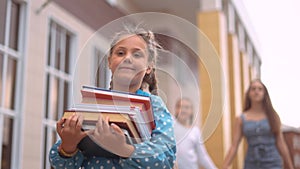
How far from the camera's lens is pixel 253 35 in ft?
45.0

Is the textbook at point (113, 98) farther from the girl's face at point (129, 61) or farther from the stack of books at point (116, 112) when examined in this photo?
the girl's face at point (129, 61)

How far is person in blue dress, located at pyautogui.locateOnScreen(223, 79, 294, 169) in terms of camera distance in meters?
4.44

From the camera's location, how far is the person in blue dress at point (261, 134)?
4.44m

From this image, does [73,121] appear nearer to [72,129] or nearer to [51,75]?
[72,129]

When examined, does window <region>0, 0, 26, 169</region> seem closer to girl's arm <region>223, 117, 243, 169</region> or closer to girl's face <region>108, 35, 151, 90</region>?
girl's arm <region>223, 117, 243, 169</region>

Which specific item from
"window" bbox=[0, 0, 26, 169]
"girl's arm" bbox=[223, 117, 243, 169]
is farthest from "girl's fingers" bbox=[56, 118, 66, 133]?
"window" bbox=[0, 0, 26, 169]

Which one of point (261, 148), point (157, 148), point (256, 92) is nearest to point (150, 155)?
point (157, 148)

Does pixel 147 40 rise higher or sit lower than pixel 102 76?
higher

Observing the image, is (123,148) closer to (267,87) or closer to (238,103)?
(267,87)

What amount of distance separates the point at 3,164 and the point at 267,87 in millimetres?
2516

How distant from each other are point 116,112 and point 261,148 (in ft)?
9.91

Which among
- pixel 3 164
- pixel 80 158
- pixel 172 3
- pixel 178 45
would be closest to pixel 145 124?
pixel 80 158

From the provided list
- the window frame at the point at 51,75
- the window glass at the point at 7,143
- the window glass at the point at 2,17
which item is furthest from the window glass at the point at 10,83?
the window frame at the point at 51,75

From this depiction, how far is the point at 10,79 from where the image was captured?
5.68 metres
